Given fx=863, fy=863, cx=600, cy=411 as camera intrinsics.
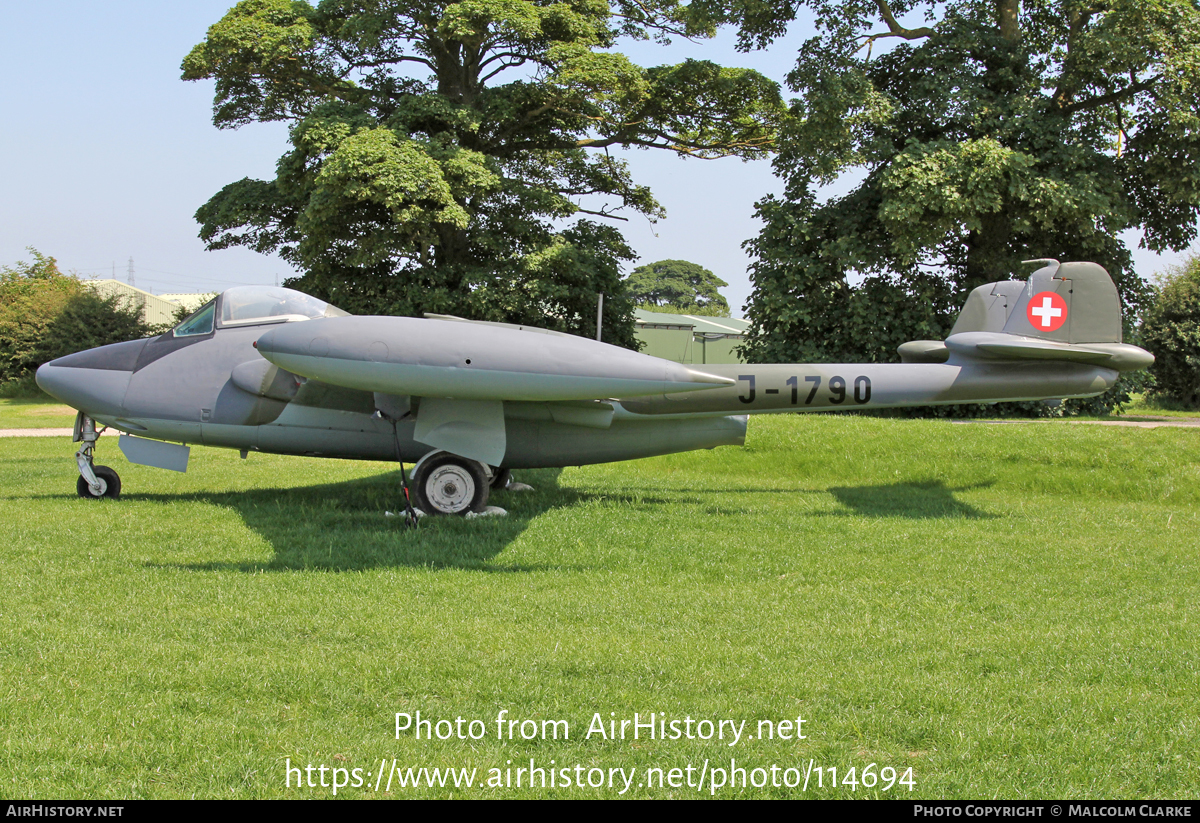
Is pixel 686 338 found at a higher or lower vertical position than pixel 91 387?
higher

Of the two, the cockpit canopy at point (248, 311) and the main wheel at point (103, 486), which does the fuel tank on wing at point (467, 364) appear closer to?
the cockpit canopy at point (248, 311)

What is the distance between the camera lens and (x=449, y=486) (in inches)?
331

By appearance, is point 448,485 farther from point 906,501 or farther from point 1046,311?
point 1046,311

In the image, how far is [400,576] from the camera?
6203 mm

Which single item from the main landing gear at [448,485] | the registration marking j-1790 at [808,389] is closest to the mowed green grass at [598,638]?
the main landing gear at [448,485]

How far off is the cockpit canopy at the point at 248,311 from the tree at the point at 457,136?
9232 mm

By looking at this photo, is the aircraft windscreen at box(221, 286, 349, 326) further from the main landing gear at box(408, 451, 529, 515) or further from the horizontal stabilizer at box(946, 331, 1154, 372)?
the horizontal stabilizer at box(946, 331, 1154, 372)

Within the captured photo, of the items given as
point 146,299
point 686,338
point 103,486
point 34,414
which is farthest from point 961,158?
point 146,299

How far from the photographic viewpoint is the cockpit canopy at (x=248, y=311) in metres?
9.09

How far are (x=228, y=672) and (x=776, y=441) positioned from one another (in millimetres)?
10066

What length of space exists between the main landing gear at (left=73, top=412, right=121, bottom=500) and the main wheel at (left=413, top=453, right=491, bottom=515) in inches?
144

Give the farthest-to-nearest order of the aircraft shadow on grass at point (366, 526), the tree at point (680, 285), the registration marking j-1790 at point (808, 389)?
1. the tree at point (680, 285)
2. the registration marking j-1790 at point (808, 389)
3. the aircraft shadow on grass at point (366, 526)

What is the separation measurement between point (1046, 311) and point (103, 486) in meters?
10.5

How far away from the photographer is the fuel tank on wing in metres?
7.00
